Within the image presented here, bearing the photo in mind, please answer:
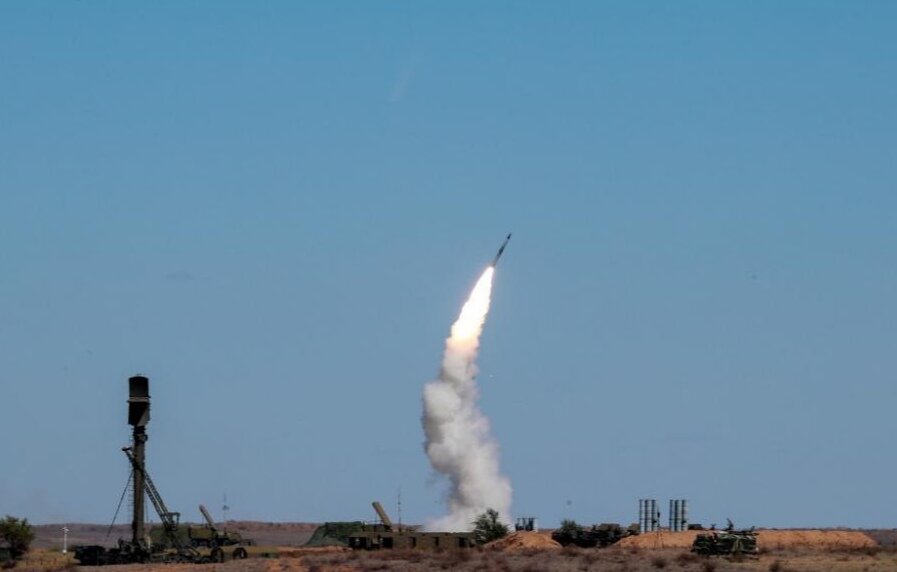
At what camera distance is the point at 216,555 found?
97.2 m

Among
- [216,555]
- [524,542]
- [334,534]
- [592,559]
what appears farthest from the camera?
[334,534]

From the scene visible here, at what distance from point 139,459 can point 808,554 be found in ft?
110

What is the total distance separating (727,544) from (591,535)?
1556 centimetres

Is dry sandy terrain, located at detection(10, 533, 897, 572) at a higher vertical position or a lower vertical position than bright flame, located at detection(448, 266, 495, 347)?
lower

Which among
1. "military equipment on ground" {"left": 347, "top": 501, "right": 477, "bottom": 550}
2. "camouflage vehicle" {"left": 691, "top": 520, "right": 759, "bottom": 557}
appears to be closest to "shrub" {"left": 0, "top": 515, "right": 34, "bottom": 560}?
"military equipment on ground" {"left": 347, "top": 501, "right": 477, "bottom": 550}

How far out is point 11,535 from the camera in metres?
111

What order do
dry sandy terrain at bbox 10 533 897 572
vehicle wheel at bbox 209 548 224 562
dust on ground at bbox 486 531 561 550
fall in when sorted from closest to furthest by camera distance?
dry sandy terrain at bbox 10 533 897 572
vehicle wheel at bbox 209 548 224 562
dust on ground at bbox 486 531 561 550

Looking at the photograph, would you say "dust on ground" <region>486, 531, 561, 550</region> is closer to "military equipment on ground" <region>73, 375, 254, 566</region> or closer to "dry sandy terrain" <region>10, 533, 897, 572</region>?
"dry sandy terrain" <region>10, 533, 897, 572</region>

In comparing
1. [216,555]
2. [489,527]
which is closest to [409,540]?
[489,527]

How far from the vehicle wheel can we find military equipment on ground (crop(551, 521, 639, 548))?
18.3m

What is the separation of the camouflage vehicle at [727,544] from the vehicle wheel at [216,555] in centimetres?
2461

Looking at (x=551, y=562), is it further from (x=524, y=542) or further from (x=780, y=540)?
(x=780, y=540)

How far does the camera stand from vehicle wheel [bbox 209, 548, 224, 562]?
317 ft

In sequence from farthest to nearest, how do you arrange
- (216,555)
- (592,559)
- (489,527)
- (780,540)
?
1. (489,527)
2. (780,540)
3. (216,555)
4. (592,559)
